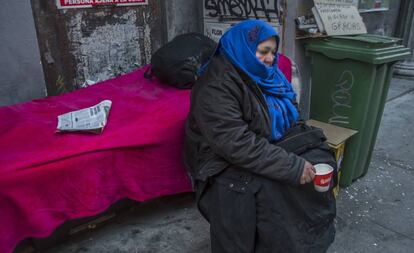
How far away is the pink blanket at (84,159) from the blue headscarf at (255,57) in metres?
0.72

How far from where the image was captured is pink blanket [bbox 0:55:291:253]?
1.87m

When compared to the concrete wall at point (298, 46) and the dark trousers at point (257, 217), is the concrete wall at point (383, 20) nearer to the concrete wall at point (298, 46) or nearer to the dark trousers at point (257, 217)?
the concrete wall at point (298, 46)

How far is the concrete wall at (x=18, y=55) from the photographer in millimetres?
2652

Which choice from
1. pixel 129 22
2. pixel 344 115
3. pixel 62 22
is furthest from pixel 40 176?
pixel 344 115

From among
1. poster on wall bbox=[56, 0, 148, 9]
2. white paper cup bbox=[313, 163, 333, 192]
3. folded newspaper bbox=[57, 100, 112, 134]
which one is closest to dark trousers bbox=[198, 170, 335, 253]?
white paper cup bbox=[313, 163, 333, 192]

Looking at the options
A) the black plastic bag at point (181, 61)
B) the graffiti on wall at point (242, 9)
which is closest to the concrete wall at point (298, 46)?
the graffiti on wall at point (242, 9)

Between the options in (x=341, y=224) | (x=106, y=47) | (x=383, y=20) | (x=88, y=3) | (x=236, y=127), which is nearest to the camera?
(x=236, y=127)

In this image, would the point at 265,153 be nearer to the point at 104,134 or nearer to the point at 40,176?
the point at 104,134

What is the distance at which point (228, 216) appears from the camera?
172cm

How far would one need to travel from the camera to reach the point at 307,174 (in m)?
1.71

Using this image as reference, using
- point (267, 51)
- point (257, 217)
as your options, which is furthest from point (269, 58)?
point (257, 217)

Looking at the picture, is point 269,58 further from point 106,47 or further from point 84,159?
point 106,47

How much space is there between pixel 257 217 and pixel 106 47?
2.29 metres

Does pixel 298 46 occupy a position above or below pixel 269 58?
below
